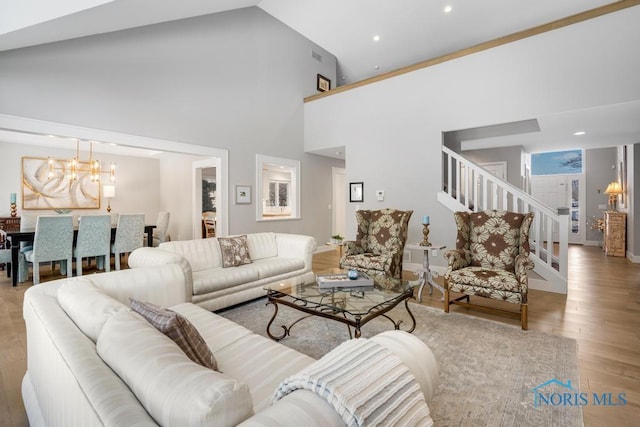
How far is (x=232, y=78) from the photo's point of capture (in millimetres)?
5238

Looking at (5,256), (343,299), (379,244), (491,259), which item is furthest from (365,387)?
(5,256)

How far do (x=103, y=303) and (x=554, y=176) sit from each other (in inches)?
419

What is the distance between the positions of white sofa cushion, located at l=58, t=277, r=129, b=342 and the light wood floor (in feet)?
2.79

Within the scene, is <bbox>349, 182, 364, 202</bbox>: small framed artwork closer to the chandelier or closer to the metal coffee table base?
the metal coffee table base

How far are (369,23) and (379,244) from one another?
433 cm

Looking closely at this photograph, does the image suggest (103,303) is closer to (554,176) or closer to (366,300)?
(366,300)

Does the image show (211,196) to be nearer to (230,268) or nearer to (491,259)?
(230,268)

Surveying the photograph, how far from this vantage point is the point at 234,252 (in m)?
3.51

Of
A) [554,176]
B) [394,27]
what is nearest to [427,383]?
[394,27]

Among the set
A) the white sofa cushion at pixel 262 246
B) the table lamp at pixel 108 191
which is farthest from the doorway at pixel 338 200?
the table lamp at pixel 108 191

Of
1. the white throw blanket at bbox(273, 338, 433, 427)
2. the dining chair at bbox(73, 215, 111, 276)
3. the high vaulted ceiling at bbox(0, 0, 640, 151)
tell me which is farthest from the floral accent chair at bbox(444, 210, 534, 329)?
the dining chair at bbox(73, 215, 111, 276)

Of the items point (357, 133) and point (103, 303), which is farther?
point (357, 133)

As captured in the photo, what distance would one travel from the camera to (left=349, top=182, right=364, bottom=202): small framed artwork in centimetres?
570

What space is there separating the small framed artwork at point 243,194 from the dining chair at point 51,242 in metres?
2.40
